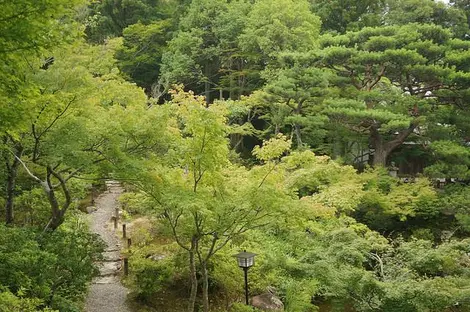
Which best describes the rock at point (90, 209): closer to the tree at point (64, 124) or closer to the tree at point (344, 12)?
the tree at point (64, 124)

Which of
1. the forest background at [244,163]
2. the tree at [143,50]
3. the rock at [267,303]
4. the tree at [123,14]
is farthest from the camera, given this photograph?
the tree at [123,14]

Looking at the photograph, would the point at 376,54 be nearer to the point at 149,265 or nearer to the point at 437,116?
the point at 437,116

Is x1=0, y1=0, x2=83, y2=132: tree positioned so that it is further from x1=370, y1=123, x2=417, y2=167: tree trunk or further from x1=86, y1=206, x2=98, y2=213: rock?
x1=370, y1=123, x2=417, y2=167: tree trunk

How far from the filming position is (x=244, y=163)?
22.2 meters

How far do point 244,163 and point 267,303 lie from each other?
12.1 m

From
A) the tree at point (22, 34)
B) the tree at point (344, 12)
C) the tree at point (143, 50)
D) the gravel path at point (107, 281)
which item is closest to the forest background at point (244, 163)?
the tree at point (22, 34)

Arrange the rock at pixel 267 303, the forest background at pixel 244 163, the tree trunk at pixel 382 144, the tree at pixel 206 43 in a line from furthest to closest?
1. the tree at pixel 206 43
2. the tree trunk at pixel 382 144
3. the rock at pixel 267 303
4. the forest background at pixel 244 163

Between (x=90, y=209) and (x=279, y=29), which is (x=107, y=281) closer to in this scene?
(x=90, y=209)

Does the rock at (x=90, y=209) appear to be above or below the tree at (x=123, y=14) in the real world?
below

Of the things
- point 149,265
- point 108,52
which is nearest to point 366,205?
point 149,265

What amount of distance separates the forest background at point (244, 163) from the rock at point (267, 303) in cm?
32

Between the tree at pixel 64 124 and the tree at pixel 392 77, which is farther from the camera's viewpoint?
the tree at pixel 392 77

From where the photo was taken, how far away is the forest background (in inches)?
306

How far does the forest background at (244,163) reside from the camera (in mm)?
7781
